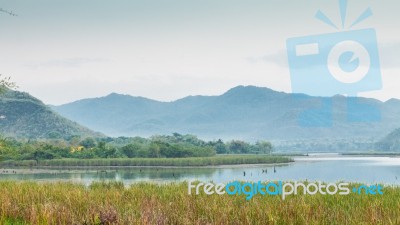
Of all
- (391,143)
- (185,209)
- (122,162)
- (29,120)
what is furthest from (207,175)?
(391,143)

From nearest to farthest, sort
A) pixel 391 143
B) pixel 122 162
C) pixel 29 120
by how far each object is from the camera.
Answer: pixel 122 162
pixel 29 120
pixel 391 143

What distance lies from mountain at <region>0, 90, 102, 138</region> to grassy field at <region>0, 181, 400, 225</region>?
484 feet

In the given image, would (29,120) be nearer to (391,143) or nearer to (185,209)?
(391,143)

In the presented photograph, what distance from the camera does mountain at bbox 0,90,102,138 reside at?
162m

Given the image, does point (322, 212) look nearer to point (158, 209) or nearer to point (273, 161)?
point (158, 209)

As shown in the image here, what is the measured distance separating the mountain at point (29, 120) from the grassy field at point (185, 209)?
484ft

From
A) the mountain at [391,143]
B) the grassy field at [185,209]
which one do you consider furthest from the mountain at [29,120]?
the grassy field at [185,209]

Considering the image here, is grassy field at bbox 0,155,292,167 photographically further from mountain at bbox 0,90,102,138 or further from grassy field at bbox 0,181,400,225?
mountain at bbox 0,90,102,138

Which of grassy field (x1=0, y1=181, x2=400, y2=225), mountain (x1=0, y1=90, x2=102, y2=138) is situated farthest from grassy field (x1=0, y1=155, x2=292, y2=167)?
mountain (x1=0, y1=90, x2=102, y2=138)

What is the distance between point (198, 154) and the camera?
8681 centimetres

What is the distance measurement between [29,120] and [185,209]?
165m

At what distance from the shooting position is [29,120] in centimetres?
16812

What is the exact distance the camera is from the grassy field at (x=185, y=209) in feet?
37.1

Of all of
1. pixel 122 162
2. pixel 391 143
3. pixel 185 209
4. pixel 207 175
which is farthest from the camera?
pixel 391 143
